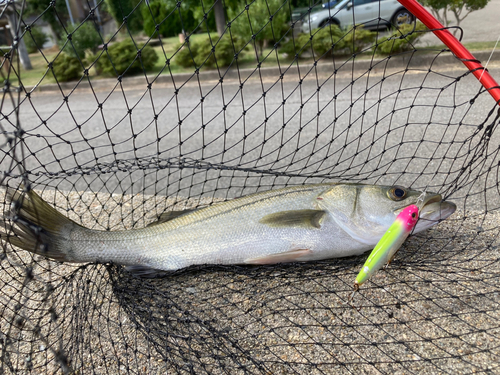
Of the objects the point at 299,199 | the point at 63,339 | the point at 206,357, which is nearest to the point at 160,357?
the point at 206,357

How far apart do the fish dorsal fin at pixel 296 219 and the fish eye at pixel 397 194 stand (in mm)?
468

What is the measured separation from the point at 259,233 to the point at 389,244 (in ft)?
2.76

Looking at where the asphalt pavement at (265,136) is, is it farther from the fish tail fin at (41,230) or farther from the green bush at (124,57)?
the green bush at (124,57)

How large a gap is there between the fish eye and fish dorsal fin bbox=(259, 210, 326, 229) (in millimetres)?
468

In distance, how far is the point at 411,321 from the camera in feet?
7.25

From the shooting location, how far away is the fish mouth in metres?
2.46

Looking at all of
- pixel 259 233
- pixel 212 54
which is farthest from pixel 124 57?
pixel 259 233

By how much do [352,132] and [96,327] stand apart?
4307mm

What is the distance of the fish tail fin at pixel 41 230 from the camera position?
2275 millimetres

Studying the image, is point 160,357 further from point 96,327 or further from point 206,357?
point 96,327

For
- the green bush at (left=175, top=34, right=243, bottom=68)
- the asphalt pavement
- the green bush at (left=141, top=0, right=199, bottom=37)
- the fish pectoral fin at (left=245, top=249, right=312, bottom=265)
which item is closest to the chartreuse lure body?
the fish pectoral fin at (left=245, top=249, right=312, bottom=265)

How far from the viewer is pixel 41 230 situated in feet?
7.40

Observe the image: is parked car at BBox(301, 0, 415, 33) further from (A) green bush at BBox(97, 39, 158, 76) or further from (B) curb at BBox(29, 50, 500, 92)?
(A) green bush at BBox(97, 39, 158, 76)

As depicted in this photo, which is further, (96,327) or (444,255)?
(444,255)
